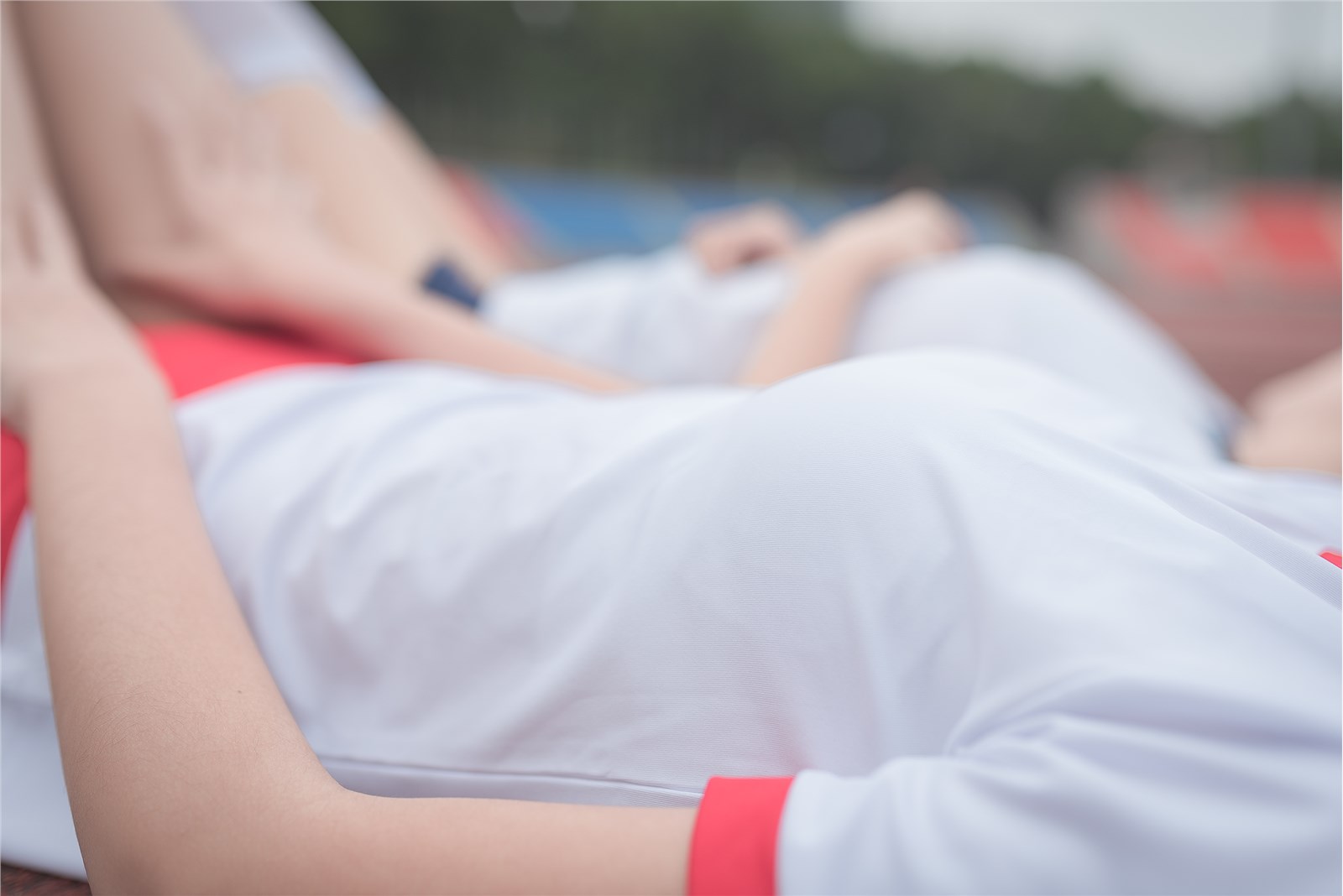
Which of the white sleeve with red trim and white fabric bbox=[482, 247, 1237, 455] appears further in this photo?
white fabric bbox=[482, 247, 1237, 455]

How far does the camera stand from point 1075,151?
19.1 m

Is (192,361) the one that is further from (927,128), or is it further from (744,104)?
(927,128)

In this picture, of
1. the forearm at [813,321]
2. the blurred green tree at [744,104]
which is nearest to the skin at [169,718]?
the forearm at [813,321]

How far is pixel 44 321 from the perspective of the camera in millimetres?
660

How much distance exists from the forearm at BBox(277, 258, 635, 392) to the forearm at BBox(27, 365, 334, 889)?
36 cm

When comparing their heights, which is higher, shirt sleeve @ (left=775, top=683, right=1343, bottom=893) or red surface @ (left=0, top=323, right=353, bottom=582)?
shirt sleeve @ (left=775, top=683, right=1343, bottom=893)

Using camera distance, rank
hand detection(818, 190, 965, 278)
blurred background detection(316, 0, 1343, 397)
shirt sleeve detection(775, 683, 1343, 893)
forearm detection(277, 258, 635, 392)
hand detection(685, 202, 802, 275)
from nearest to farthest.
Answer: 1. shirt sleeve detection(775, 683, 1343, 893)
2. forearm detection(277, 258, 635, 392)
3. hand detection(818, 190, 965, 278)
4. hand detection(685, 202, 802, 275)
5. blurred background detection(316, 0, 1343, 397)

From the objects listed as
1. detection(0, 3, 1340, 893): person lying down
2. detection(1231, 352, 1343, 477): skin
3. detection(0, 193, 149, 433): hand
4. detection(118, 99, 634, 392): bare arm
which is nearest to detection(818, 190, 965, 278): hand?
detection(118, 99, 634, 392): bare arm

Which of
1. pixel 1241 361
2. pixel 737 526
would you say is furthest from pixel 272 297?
pixel 1241 361

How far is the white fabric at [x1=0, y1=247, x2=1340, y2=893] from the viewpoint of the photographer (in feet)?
1.03

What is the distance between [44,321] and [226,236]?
12.8 inches

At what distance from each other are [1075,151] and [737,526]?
69.7 ft

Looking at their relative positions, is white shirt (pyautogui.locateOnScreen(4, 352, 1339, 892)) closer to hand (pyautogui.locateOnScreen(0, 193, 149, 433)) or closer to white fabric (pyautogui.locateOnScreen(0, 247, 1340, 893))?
white fabric (pyautogui.locateOnScreen(0, 247, 1340, 893))

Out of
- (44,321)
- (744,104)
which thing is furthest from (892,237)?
(744,104)
